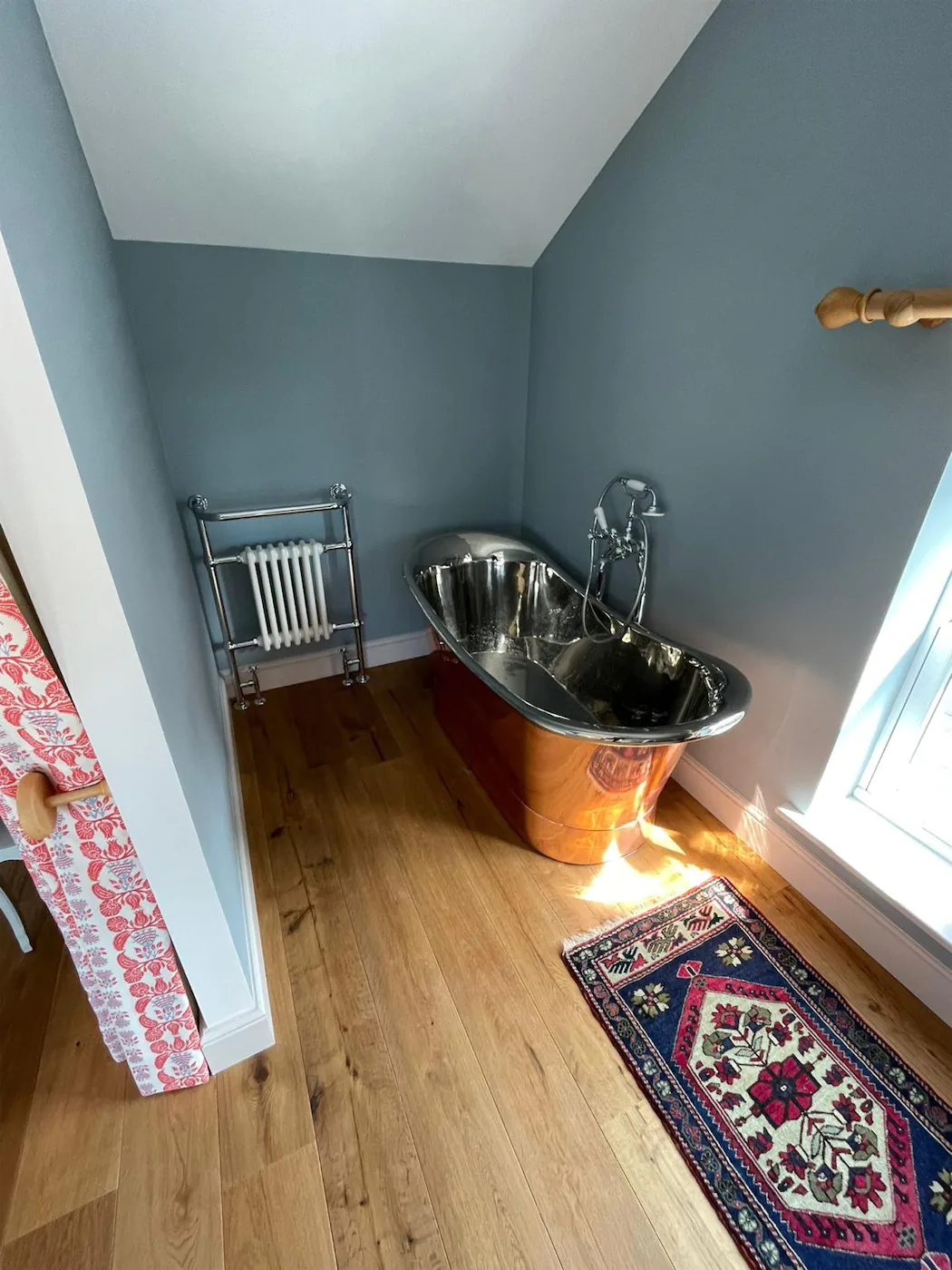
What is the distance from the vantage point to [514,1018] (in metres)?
1.32

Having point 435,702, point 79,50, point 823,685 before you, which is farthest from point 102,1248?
point 79,50

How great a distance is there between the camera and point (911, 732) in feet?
4.75

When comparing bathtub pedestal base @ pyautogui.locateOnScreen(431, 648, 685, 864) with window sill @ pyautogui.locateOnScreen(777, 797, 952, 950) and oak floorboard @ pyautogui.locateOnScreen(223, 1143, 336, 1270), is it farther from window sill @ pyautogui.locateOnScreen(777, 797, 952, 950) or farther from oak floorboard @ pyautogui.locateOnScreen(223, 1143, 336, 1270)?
oak floorboard @ pyautogui.locateOnScreen(223, 1143, 336, 1270)

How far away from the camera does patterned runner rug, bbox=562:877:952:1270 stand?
40.7 inches

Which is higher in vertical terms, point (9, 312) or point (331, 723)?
point (9, 312)

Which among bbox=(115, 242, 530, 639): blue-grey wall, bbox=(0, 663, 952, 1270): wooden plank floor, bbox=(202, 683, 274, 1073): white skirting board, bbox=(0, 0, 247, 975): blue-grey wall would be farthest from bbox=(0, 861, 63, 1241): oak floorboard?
bbox=(115, 242, 530, 639): blue-grey wall

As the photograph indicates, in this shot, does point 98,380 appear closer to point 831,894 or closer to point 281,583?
point 281,583

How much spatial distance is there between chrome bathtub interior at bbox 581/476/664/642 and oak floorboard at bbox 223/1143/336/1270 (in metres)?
1.57

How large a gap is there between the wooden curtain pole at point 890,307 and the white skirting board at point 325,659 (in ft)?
5.63

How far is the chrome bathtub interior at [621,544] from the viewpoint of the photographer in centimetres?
188

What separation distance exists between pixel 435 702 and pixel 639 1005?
124cm

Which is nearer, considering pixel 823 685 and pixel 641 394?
pixel 823 685

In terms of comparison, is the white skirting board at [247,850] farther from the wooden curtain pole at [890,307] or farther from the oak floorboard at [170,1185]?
the wooden curtain pole at [890,307]

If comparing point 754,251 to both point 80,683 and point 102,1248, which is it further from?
point 102,1248
